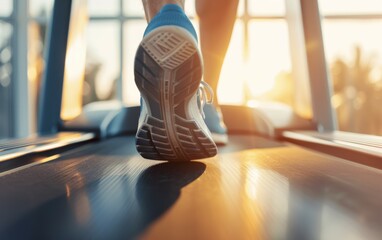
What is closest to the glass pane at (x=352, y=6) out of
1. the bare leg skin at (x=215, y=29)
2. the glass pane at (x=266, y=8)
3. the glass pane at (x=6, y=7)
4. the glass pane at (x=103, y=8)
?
the glass pane at (x=266, y=8)

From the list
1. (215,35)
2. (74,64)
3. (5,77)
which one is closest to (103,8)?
(5,77)

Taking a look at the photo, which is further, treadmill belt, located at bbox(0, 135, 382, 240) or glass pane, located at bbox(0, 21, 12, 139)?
glass pane, located at bbox(0, 21, 12, 139)

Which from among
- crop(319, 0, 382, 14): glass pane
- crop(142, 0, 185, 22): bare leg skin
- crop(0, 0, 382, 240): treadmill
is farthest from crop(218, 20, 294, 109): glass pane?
crop(142, 0, 185, 22): bare leg skin

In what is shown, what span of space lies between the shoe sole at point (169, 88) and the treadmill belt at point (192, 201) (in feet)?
0.23

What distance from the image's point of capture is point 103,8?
13.5 ft

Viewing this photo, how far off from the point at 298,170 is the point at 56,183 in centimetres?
53

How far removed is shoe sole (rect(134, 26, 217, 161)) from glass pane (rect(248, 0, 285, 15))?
349 cm

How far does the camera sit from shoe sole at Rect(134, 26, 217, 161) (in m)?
0.79

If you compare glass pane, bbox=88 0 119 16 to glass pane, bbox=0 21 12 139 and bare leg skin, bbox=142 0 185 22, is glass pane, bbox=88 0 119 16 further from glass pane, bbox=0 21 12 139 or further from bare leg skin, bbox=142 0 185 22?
bare leg skin, bbox=142 0 185 22

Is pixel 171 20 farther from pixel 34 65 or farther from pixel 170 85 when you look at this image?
pixel 34 65

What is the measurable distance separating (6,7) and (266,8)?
273 centimetres

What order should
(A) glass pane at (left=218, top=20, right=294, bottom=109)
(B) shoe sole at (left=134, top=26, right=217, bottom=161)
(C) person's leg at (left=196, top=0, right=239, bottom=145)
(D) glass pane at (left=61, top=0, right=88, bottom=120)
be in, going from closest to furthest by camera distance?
(B) shoe sole at (left=134, top=26, right=217, bottom=161), (C) person's leg at (left=196, top=0, right=239, bottom=145), (D) glass pane at (left=61, top=0, right=88, bottom=120), (A) glass pane at (left=218, top=20, right=294, bottom=109)

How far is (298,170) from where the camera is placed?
37.0 inches

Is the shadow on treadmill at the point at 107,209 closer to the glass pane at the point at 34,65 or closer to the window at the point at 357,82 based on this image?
the glass pane at the point at 34,65
